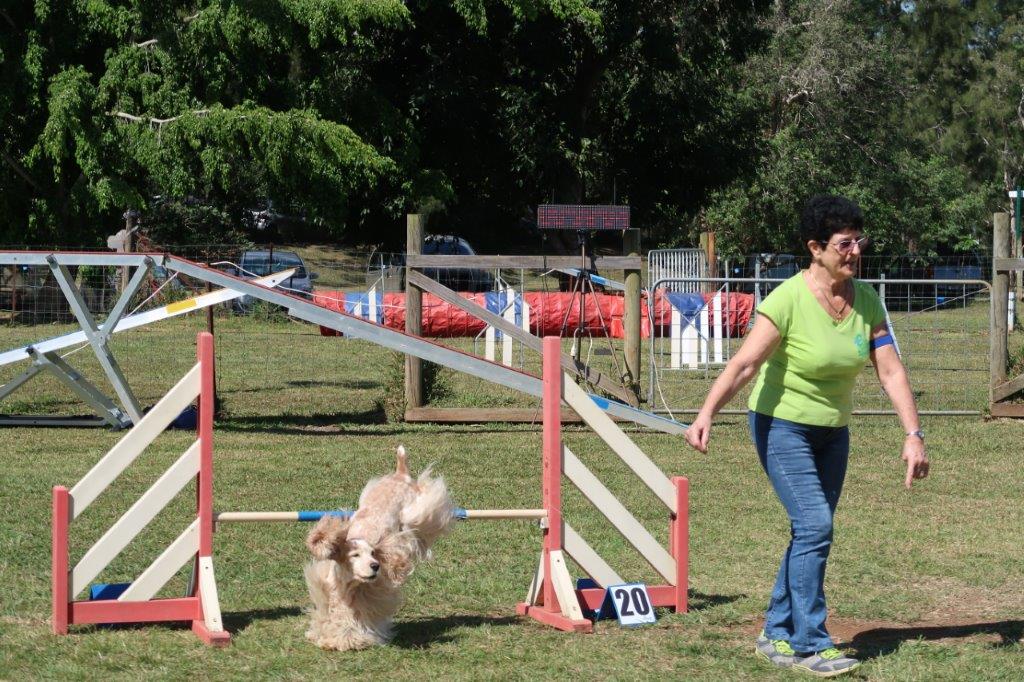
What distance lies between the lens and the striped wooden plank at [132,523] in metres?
5.59

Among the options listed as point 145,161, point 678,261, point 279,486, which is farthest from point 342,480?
point 678,261

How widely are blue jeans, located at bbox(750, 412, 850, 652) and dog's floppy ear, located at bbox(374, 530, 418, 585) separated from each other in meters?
1.63

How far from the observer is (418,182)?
29203 mm

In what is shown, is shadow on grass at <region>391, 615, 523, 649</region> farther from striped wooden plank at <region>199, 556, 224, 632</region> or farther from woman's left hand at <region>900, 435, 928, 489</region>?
woman's left hand at <region>900, 435, 928, 489</region>

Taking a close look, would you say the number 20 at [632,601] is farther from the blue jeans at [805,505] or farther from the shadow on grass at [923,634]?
the shadow on grass at [923,634]

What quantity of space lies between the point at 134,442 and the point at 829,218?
10.5 feet

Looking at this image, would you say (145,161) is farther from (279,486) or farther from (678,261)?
(279,486)

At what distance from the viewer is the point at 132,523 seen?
5695 millimetres

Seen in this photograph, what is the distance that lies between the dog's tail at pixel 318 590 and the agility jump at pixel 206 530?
278mm

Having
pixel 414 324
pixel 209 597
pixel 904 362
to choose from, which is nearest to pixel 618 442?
pixel 209 597

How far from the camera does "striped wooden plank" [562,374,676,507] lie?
607cm

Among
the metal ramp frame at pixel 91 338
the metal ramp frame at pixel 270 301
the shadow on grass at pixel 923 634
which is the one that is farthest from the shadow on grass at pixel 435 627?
the metal ramp frame at pixel 91 338

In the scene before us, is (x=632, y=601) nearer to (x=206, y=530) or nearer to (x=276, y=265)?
(x=206, y=530)

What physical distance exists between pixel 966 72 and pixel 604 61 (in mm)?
37341
